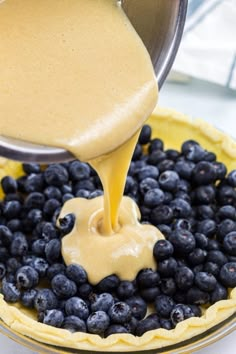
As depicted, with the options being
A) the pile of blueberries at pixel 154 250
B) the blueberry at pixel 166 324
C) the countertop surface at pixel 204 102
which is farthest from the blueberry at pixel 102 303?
the countertop surface at pixel 204 102

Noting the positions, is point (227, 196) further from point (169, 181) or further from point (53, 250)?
point (53, 250)

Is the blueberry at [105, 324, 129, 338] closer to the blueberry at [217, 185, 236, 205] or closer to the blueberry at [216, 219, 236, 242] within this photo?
the blueberry at [216, 219, 236, 242]

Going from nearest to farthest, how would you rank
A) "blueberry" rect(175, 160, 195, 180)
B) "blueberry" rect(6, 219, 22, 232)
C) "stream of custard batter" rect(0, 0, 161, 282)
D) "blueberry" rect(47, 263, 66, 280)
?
"stream of custard batter" rect(0, 0, 161, 282), "blueberry" rect(47, 263, 66, 280), "blueberry" rect(6, 219, 22, 232), "blueberry" rect(175, 160, 195, 180)

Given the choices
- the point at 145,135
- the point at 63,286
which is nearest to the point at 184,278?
the point at 63,286

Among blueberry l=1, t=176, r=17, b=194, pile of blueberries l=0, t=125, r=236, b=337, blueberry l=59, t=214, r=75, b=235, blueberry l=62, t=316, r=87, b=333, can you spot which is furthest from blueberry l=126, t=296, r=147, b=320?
blueberry l=1, t=176, r=17, b=194

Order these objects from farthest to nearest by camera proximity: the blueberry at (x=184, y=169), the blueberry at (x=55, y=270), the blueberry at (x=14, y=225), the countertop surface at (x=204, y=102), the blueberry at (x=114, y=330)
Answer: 1. the countertop surface at (x=204, y=102)
2. the blueberry at (x=184, y=169)
3. the blueberry at (x=14, y=225)
4. the blueberry at (x=55, y=270)
5. the blueberry at (x=114, y=330)

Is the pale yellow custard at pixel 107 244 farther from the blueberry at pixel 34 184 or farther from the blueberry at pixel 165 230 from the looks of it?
the blueberry at pixel 34 184

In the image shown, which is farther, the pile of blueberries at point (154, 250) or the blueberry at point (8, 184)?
the blueberry at point (8, 184)
